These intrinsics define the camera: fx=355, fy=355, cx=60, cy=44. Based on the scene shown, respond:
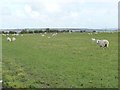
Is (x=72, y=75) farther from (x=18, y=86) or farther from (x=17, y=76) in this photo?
(x=18, y=86)

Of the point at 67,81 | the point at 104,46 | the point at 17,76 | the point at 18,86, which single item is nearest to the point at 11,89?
the point at 18,86

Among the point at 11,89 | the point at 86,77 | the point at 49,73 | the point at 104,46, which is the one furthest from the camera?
the point at 104,46

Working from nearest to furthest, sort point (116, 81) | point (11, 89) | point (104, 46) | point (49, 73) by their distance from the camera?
point (11, 89)
point (116, 81)
point (49, 73)
point (104, 46)

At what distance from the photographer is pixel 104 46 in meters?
46.7

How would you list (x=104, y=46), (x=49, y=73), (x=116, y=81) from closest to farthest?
(x=116, y=81), (x=49, y=73), (x=104, y=46)

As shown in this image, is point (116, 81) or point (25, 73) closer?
point (116, 81)

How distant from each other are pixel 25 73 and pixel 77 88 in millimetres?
6627

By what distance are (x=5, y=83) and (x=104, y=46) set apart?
1212 inches

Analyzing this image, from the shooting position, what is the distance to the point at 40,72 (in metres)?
21.6

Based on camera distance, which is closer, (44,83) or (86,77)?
(44,83)

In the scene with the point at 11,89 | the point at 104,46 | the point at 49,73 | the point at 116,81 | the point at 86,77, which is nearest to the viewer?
the point at 11,89

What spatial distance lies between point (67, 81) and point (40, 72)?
4224mm

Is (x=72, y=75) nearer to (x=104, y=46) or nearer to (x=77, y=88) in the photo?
(x=77, y=88)

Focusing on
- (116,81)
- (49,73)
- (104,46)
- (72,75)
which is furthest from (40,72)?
(104,46)
